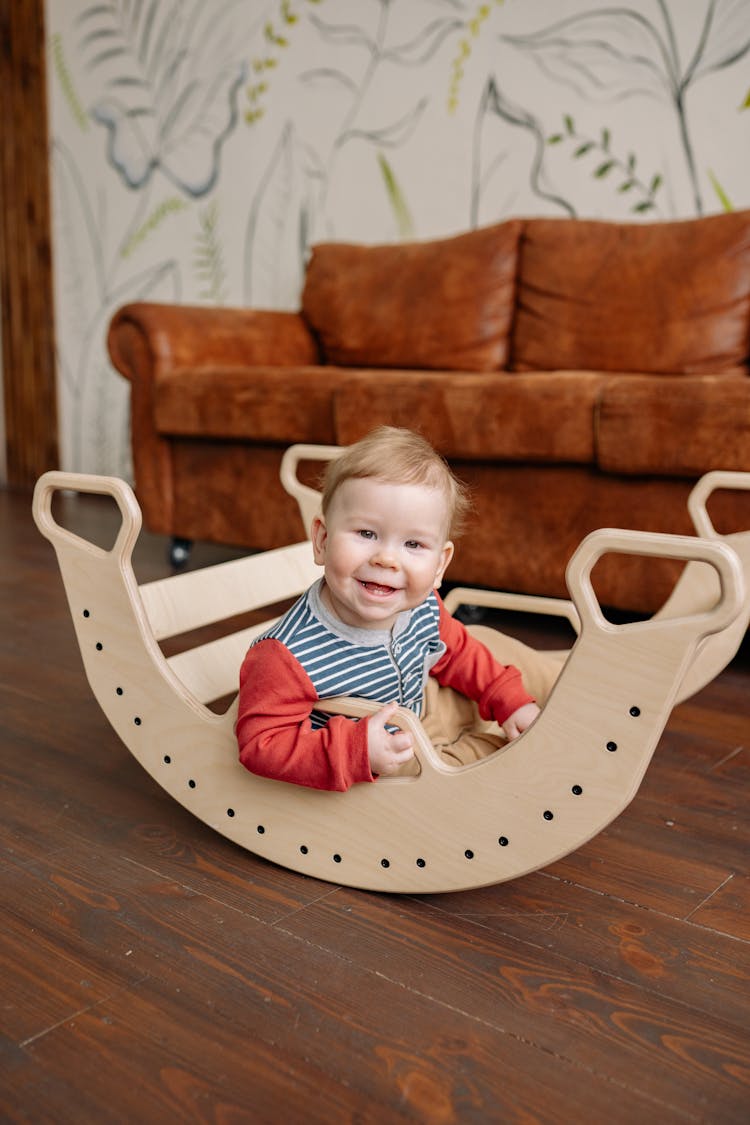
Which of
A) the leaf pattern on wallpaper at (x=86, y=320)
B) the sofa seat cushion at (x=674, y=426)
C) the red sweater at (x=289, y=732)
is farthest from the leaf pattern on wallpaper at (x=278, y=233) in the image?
the red sweater at (x=289, y=732)

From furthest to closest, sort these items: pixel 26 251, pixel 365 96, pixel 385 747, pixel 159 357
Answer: pixel 26 251
pixel 365 96
pixel 159 357
pixel 385 747

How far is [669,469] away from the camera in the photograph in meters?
1.70

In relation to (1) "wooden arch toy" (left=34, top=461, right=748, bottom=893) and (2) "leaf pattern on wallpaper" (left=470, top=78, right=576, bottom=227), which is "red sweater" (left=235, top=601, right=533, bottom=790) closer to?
(1) "wooden arch toy" (left=34, top=461, right=748, bottom=893)

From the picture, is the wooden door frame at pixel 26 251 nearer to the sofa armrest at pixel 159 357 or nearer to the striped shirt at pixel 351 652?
the sofa armrest at pixel 159 357

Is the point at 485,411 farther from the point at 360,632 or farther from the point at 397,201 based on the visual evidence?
the point at 397,201

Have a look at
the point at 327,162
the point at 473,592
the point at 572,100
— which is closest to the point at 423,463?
the point at 473,592

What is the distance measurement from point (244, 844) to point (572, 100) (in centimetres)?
212

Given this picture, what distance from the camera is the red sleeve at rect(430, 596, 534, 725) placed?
113cm

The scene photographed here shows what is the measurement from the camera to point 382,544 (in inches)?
38.3

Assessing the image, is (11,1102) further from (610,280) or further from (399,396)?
(610,280)

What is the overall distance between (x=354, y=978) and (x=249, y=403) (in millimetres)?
1534

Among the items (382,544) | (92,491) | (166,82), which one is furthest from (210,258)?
(382,544)

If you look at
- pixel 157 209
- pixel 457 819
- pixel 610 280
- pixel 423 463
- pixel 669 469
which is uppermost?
pixel 157 209

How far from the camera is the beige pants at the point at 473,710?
1096 millimetres
